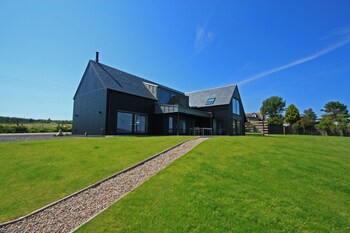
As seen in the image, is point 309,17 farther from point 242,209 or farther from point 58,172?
point 58,172

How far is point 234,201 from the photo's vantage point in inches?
160

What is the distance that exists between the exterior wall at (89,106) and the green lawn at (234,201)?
42.3 feet

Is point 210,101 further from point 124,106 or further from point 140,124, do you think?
point 124,106

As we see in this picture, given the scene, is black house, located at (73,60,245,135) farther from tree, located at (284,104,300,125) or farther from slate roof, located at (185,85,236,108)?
tree, located at (284,104,300,125)

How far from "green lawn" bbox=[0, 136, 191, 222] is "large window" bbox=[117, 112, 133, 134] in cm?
A: 824

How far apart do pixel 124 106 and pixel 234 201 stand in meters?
15.2

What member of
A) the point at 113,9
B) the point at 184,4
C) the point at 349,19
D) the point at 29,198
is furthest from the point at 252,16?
the point at 29,198

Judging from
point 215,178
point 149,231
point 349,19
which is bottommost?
point 149,231

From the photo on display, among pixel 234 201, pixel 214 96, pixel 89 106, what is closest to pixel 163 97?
pixel 214 96

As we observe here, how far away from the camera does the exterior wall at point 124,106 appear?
16.6 meters

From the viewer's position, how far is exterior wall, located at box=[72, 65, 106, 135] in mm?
17000

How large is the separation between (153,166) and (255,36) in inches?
573

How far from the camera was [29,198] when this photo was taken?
445cm

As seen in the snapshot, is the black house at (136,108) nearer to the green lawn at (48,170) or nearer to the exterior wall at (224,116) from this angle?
the exterior wall at (224,116)
